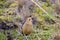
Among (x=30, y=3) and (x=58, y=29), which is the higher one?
(x=30, y=3)

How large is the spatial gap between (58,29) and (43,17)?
237 millimetres

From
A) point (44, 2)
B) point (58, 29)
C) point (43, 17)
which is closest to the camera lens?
point (58, 29)

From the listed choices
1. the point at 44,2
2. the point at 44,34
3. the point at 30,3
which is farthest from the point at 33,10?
the point at 44,34

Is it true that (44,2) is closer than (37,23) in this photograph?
No

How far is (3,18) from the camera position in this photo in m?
2.04

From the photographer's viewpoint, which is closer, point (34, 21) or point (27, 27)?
point (27, 27)

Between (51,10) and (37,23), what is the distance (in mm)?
321

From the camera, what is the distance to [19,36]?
1.92 m

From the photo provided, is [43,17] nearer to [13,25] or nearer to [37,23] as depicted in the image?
[37,23]

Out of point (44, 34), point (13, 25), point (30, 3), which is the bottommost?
point (44, 34)

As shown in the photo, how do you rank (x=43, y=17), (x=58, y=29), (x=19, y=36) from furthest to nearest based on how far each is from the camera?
(x=43, y=17), (x=58, y=29), (x=19, y=36)

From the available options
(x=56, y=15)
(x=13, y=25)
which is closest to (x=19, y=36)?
(x=13, y=25)

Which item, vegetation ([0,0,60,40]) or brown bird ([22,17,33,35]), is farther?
vegetation ([0,0,60,40])

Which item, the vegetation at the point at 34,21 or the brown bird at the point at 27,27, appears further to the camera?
the vegetation at the point at 34,21
